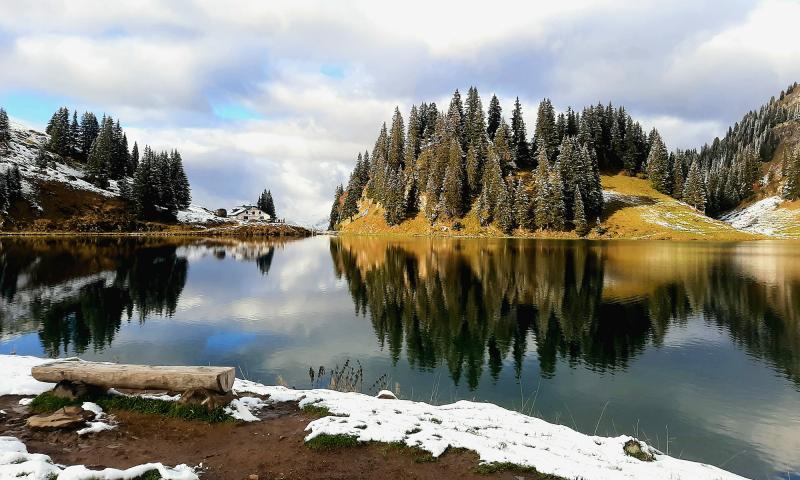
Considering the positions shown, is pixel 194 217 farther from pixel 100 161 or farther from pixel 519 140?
pixel 519 140

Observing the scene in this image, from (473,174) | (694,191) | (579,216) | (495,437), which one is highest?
(473,174)

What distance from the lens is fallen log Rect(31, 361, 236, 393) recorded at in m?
12.4

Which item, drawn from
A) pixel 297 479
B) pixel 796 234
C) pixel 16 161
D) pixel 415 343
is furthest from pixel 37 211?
pixel 796 234

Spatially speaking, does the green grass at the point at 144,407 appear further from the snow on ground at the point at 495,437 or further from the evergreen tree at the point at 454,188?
the evergreen tree at the point at 454,188

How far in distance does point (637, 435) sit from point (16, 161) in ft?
584

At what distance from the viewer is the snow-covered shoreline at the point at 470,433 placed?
10.4 m

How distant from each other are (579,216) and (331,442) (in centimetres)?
11583

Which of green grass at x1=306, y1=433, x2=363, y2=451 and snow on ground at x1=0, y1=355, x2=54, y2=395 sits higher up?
snow on ground at x1=0, y1=355, x2=54, y2=395

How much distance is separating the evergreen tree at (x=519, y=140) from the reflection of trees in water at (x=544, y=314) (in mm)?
96566

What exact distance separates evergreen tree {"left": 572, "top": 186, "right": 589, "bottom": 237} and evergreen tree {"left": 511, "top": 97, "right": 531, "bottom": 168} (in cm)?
3491

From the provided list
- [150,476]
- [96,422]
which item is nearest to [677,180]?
[96,422]

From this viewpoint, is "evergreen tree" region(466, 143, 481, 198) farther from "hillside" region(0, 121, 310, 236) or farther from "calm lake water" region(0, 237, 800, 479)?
"hillside" region(0, 121, 310, 236)

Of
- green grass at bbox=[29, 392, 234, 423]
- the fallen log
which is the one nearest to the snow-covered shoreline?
green grass at bbox=[29, 392, 234, 423]

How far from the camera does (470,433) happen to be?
39.7ft
